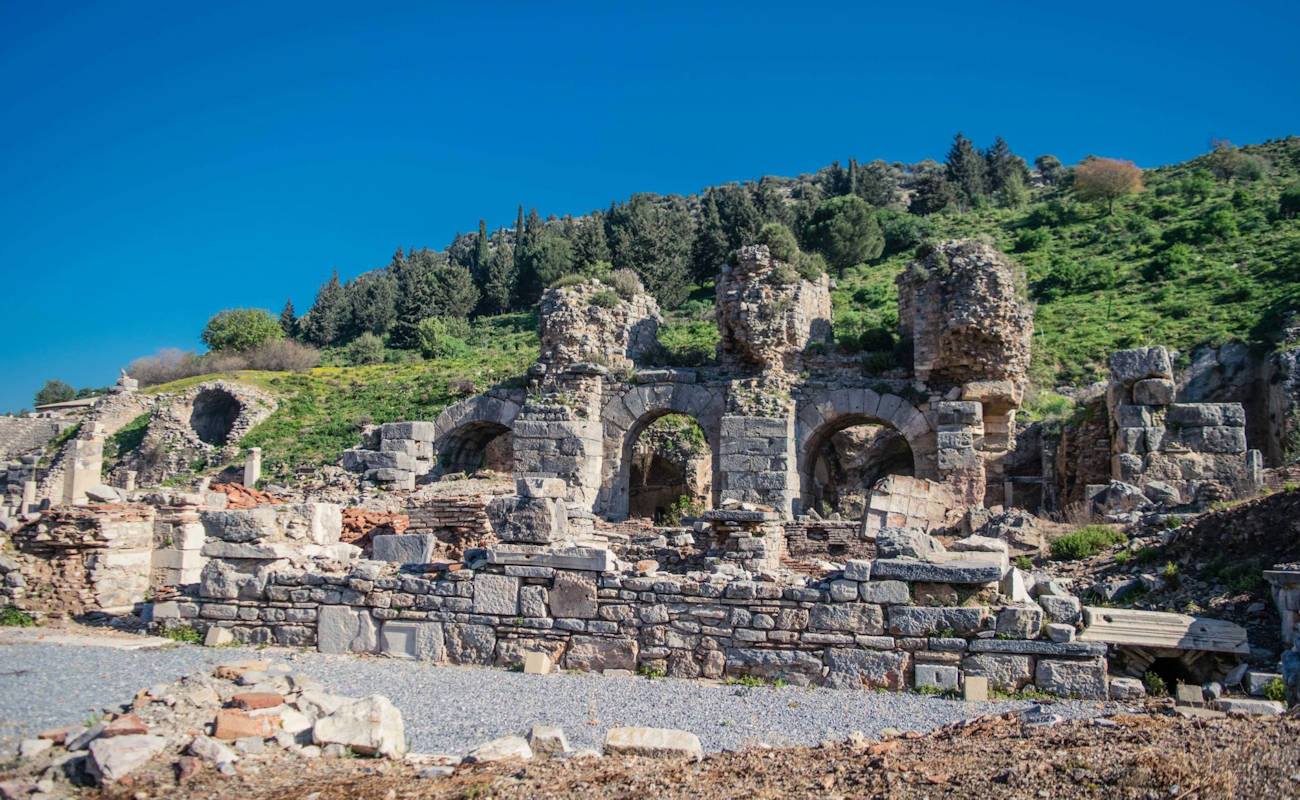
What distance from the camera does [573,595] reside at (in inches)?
315

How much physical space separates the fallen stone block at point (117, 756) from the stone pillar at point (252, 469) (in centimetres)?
1881

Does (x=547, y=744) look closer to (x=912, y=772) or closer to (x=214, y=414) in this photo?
(x=912, y=772)

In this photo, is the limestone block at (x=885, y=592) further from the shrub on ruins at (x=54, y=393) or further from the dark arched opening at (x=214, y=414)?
the shrub on ruins at (x=54, y=393)

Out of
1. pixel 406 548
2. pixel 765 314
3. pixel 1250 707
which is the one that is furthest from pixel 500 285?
pixel 1250 707

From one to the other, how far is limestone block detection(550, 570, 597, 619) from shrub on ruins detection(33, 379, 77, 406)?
6384cm

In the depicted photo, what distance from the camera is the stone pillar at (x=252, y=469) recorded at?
2270 cm

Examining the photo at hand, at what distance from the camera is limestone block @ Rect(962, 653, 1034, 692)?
6.89 m

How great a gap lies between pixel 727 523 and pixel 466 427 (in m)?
11.8

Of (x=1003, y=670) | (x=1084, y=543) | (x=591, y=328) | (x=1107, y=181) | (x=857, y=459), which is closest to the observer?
(x=1003, y=670)

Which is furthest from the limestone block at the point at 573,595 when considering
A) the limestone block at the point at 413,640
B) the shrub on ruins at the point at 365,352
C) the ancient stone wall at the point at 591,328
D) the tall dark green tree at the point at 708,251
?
the tall dark green tree at the point at 708,251

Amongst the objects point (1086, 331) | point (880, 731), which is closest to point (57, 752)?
point (880, 731)

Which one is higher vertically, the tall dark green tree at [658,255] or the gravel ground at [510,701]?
the tall dark green tree at [658,255]

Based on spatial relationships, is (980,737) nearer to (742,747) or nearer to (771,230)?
(742,747)

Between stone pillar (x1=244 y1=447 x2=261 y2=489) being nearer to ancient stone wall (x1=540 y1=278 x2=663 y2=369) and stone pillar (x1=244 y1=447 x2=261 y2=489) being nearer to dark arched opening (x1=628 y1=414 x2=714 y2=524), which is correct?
ancient stone wall (x1=540 y1=278 x2=663 y2=369)
